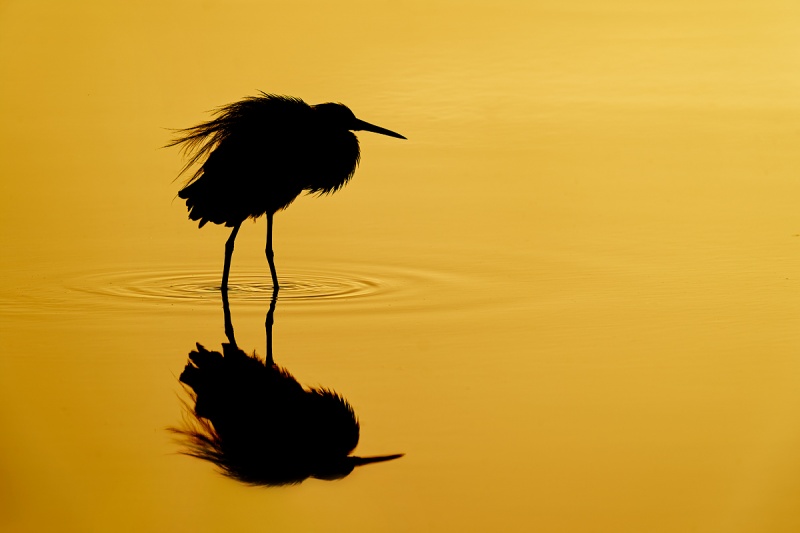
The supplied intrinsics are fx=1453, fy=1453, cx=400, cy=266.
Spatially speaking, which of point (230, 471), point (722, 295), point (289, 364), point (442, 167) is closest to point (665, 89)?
point (442, 167)

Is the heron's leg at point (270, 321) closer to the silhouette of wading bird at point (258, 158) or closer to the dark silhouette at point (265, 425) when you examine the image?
the dark silhouette at point (265, 425)

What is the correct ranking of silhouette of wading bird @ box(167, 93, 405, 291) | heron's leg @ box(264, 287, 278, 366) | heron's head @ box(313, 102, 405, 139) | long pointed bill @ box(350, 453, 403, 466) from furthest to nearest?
1. heron's head @ box(313, 102, 405, 139)
2. silhouette of wading bird @ box(167, 93, 405, 291)
3. heron's leg @ box(264, 287, 278, 366)
4. long pointed bill @ box(350, 453, 403, 466)

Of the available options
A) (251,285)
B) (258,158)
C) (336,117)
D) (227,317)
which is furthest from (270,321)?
(336,117)

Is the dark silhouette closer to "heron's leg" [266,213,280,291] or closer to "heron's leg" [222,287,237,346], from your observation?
"heron's leg" [222,287,237,346]

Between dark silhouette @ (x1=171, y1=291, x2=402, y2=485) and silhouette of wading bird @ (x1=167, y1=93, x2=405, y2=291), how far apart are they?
5.81 ft

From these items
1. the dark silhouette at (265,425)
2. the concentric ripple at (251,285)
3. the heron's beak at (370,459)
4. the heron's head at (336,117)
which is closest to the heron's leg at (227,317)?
the concentric ripple at (251,285)

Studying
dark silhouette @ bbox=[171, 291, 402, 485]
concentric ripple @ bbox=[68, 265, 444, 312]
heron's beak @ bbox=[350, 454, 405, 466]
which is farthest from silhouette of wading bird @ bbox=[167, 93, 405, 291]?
→ heron's beak @ bbox=[350, 454, 405, 466]

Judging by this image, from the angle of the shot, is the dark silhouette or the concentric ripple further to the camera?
the concentric ripple

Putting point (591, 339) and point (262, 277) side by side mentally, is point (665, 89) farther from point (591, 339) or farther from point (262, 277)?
point (591, 339)

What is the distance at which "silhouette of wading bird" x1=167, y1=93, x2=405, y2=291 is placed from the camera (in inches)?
306

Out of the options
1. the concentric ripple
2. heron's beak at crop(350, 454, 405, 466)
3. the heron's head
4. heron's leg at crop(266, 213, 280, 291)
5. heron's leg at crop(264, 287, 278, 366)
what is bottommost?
heron's beak at crop(350, 454, 405, 466)

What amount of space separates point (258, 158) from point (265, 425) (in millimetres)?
2743

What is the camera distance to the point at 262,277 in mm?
8195

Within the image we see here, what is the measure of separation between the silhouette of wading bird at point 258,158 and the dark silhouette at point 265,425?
1771 mm
